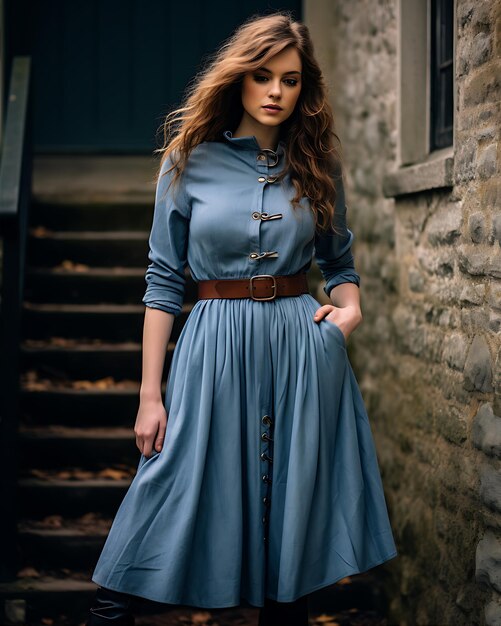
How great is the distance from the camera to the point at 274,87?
2.82 meters

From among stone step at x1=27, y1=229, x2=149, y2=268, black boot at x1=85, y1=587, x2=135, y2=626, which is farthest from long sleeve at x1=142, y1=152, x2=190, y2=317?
stone step at x1=27, y1=229, x2=149, y2=268

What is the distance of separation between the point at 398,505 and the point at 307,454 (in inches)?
76.3

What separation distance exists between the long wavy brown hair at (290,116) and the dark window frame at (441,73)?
1.47 metres

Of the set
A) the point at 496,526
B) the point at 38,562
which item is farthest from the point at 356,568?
the point at 38,562

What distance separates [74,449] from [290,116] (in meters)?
2.51

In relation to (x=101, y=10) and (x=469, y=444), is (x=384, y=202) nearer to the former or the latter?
(x=469, y=444)

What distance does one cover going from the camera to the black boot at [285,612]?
2.89 metres

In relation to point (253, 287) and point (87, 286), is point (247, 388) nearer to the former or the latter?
point (253, 287)

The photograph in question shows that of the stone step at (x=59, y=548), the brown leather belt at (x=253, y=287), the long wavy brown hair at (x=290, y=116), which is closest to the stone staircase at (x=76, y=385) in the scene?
the stone step at (x=59, y=548)

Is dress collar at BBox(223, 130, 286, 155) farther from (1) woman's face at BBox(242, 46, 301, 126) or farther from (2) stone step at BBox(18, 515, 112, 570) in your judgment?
(2) stone step at BBox(18, 515, 112, 570)

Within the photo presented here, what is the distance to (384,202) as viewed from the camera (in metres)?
4.92

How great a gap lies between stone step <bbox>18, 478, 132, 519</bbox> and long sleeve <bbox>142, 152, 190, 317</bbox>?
6.67 ft

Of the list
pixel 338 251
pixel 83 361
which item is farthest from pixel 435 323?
pixel 83 361

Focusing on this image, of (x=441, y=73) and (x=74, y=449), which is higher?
(x=441, y=73)
